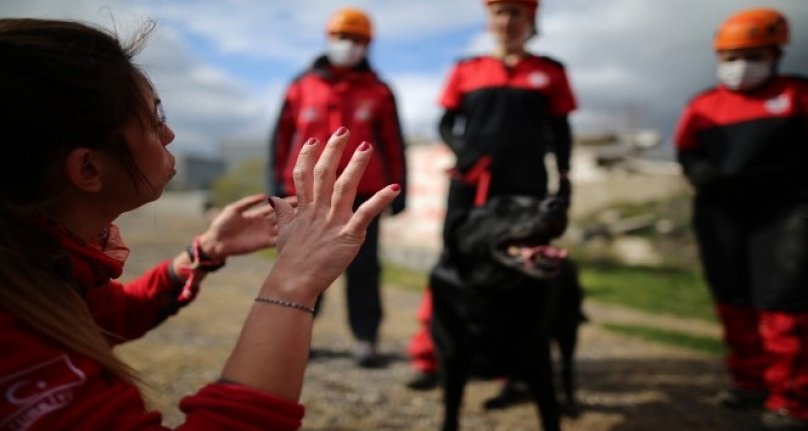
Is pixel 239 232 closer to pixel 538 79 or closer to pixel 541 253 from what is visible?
pixel 541 253

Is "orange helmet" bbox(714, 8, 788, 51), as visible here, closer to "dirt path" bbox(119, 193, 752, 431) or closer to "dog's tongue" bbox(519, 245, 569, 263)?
"dog's tongue" bbox(519, 245, 569, 263)

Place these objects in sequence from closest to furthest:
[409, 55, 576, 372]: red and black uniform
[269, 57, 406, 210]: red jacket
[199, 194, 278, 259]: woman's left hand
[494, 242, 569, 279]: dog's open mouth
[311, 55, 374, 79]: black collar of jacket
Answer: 1. [199, 194, 278, 259]: woman's left hand
2. [494, 242, 569, 279]: dog's open mouth
3. [409, 55, 576, 372]: red and black uniform
4. [269, 57, 406, 210]: red jacket
5. [311, 55, 374, 79]: black collar of jacket

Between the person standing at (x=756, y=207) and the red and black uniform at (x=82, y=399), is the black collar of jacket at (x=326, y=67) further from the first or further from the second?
the red and black uniform at (x=82, y=399)

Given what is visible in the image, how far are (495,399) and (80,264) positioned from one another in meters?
2.71

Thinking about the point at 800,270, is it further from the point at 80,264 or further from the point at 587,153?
the point at 587,153

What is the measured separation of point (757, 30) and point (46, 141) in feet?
12.2

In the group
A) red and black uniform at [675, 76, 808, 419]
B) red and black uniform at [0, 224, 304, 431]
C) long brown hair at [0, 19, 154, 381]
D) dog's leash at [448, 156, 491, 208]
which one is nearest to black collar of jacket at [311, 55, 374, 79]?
dog's leash at [448, 156, 491, 208]

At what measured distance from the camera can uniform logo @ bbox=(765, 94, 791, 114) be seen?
9.96ft

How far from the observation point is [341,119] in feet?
11.7

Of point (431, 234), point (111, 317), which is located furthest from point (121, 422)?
point (431, 234)

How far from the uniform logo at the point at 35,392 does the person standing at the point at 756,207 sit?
337 cm

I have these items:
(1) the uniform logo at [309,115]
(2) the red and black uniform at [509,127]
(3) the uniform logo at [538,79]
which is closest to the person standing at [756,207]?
(2) the red and black uniform at [509,127]

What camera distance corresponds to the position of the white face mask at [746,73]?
318cm

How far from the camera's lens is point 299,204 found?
39.0 inches
